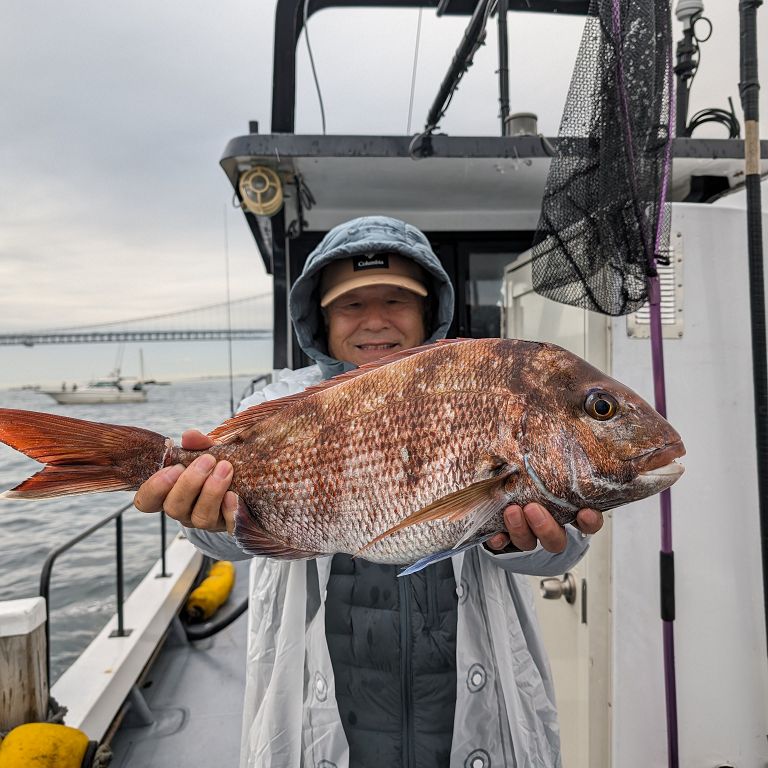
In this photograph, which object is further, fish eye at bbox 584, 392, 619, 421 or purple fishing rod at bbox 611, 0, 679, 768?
purple fishing rod at bbox 611, 0, 679, 768

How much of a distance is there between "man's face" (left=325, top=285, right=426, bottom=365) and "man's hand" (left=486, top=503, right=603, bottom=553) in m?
0.89

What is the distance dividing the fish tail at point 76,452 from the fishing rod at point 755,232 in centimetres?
222

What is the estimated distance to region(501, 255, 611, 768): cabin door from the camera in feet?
7.92

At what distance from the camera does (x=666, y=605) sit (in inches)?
90.3

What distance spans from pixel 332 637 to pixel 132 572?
1150cm

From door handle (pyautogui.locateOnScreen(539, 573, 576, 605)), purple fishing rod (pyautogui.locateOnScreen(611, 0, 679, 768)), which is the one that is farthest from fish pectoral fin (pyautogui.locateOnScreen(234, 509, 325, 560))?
door handle (pyautogui.locateOnScreen(539, 573, 576, 605))

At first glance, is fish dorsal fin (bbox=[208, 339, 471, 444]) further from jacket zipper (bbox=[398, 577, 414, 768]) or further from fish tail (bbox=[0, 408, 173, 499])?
jacket zipper (bbox=[398, 577, 414, 768])

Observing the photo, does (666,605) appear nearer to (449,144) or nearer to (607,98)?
(607,98)

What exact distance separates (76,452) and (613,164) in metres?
2.11

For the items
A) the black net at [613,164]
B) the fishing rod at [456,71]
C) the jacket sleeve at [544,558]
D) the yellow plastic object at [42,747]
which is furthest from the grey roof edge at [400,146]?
the yellow plastic object at [42,747]

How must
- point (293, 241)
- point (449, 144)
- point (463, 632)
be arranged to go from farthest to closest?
point (293, 241)
point (449, 144)
point (463, 632)

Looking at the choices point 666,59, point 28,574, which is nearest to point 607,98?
A: point 666,59

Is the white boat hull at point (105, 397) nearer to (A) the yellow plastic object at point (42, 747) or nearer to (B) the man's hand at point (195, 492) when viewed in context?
(A) the yellow plastic object at point (42, 747)

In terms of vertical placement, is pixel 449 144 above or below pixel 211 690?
above
